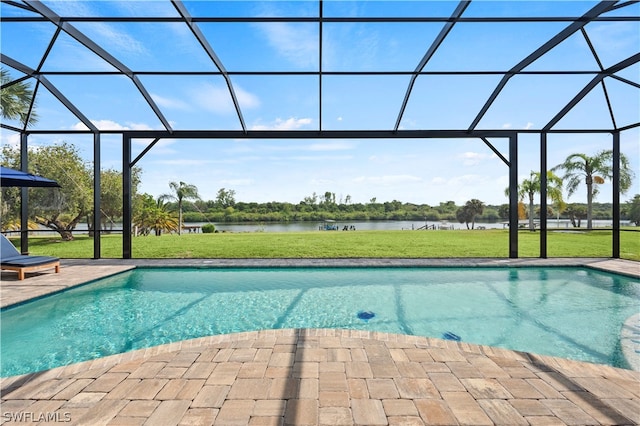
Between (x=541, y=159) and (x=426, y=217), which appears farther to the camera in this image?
(x=426, y=217)

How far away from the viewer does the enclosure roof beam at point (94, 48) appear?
197 inches

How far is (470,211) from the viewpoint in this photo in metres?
34.8

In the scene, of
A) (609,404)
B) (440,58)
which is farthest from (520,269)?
(609,404)

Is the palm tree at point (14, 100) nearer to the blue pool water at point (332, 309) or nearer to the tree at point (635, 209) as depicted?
the blue pool water at point (332, 309)

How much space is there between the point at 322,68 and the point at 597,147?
71.0ft

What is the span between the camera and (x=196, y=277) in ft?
23.7

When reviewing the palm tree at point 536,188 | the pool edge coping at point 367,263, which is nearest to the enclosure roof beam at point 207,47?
the pool edge coping at point 367,263

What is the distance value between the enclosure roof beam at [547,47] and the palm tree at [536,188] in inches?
673

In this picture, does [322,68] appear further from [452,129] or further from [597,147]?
[597,147]

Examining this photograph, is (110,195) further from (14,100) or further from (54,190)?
(14,100)

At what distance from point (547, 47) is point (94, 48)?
313 inches

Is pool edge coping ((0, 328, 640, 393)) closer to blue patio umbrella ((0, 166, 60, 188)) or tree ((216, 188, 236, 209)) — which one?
blue patio umbrella ((0, 166, 60, 188))

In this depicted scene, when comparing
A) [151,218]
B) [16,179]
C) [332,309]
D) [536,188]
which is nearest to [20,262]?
[16,179]

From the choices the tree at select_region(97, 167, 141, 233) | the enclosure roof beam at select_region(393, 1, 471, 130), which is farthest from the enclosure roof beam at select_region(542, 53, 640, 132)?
the tree at select_region(97, 167, 141, 233)
